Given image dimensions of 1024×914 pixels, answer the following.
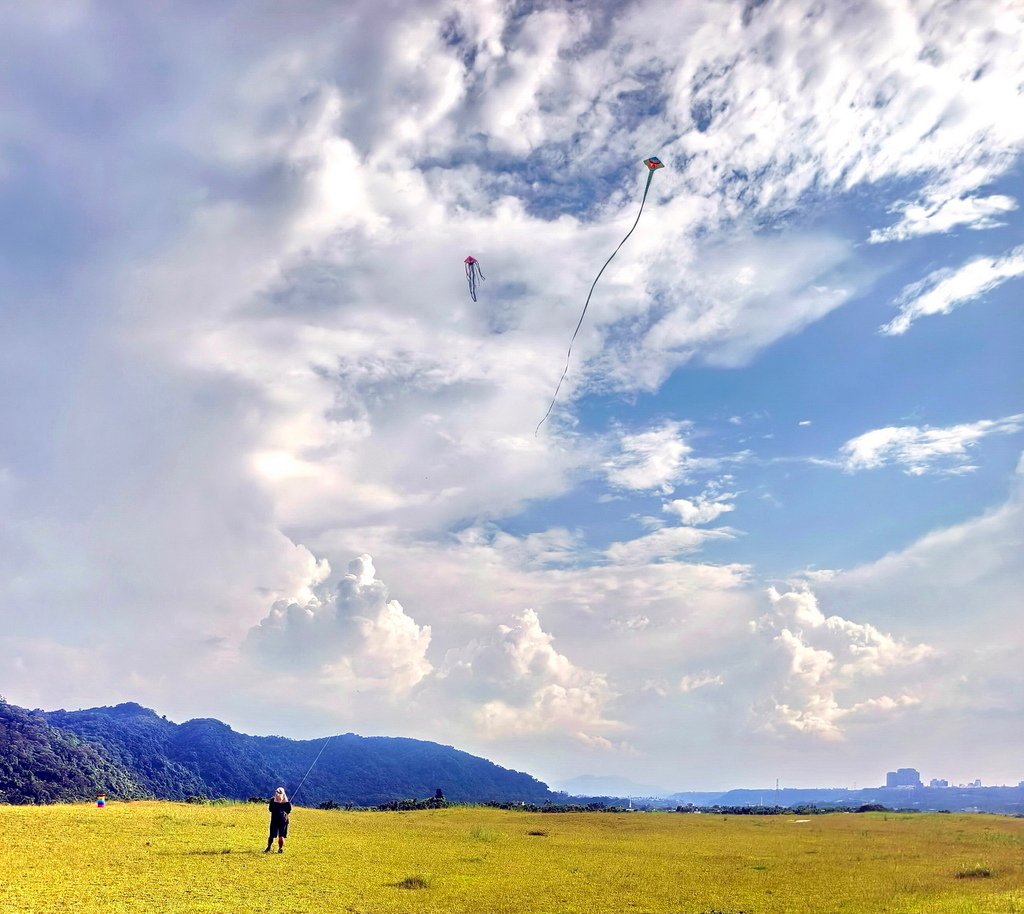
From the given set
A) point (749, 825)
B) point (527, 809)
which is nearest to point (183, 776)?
point (527, 809)

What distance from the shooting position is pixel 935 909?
24.1 m

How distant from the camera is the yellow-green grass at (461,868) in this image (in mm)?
24297

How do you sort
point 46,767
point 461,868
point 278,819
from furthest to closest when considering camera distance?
point 46,767, point 278,819, point 461,868

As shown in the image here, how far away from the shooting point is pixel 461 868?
32812mm

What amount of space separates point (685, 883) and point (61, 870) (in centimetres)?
2360

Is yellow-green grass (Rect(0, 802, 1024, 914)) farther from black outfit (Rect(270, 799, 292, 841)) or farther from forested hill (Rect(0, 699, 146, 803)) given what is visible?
forested hill (Rect(0, 699, 146, 803))

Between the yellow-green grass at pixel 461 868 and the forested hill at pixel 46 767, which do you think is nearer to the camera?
the yellow-green grass at pixel 461 868

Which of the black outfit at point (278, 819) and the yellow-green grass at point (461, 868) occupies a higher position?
the black outfit at point (278, 819)

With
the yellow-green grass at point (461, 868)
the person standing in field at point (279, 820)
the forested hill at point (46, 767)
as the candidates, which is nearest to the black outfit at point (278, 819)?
the person standing in field at point (279, 820)

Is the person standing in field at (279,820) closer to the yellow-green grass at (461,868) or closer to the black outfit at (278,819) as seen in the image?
the black outfit at (278,819)

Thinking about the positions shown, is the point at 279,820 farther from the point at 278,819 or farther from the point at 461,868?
the point at 461,868

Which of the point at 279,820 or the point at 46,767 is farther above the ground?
the point at 46,767

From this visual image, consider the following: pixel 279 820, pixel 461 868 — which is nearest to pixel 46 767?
pixel 279 820

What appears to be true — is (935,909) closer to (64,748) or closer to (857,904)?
(857,904)
